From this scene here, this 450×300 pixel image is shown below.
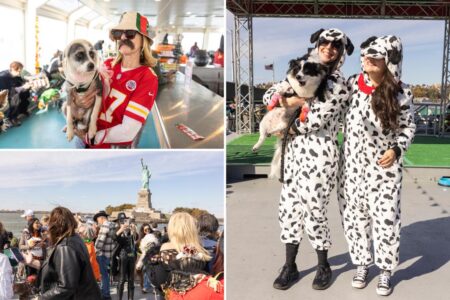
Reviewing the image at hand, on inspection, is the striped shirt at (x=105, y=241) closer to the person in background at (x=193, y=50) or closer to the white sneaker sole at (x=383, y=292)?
the person in background at (x=193, y=50)

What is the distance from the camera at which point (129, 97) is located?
4.64 feet

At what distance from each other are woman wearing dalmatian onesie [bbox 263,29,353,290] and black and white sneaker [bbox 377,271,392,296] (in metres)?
0.27

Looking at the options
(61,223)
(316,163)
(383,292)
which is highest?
(316,163)

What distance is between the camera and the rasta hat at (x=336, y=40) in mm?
2342

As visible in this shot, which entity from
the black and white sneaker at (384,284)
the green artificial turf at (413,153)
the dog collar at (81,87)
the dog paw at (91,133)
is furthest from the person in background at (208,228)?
the green artificial turf at (413,153)

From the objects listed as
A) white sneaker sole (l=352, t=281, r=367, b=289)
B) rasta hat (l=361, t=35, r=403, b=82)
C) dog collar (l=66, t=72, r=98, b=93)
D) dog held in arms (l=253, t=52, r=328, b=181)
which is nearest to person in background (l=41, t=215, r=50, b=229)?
dog collar (l=66, t=72, r=98, b=93)

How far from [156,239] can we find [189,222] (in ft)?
0.72

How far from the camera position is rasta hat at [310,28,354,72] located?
234 cm

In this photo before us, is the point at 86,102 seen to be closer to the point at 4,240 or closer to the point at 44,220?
the point at 44,220

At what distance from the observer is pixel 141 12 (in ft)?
4.45

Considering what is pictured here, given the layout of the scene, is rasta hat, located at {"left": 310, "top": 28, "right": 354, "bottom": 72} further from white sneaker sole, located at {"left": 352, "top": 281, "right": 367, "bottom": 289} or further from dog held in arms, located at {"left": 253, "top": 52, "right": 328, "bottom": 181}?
white sneaker sole, located at {"left": 352, "top": 281, "right": 367, "bottom": 289}

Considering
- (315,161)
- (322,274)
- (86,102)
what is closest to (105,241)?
(86,102)

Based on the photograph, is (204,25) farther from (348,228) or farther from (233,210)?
(233,210)

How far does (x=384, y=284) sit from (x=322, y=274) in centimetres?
32
